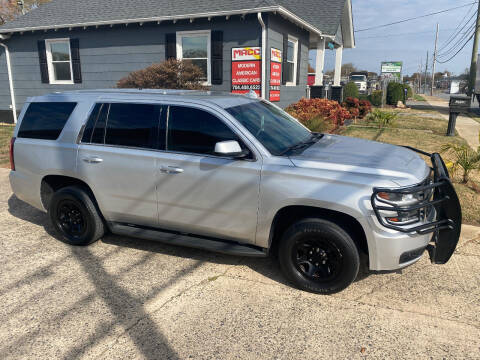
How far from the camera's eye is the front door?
3.76 m

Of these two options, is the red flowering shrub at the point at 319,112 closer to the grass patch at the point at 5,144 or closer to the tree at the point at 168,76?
the tree at the point at 168,76

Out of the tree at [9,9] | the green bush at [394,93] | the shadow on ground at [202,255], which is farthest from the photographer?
the tree at [9,9]

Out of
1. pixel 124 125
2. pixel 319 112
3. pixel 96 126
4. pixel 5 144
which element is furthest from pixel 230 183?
pixel 5 144

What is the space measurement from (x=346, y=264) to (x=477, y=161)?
4.55 m

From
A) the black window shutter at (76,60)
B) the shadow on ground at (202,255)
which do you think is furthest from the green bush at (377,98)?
the shadow on ground at (202,255)

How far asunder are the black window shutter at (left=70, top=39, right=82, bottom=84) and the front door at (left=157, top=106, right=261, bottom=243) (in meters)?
11.4

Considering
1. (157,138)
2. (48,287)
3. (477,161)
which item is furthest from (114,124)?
(477,161)

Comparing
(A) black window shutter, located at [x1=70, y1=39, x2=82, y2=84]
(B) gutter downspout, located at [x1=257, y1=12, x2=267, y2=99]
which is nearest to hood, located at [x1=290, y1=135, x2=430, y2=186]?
(B) gutter downspout, located at [x1=257, y1=12, x2=267, y2=99]

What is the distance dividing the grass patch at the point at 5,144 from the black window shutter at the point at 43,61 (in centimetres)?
220

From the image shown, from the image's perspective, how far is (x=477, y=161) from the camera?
21.9ft

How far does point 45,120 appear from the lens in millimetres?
4801

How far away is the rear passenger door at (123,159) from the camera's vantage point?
4188 mm

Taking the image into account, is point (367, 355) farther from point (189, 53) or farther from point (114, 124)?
point (189, 53)

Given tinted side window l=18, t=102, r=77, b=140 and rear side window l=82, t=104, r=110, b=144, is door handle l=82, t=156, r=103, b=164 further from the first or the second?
tinted side window l=18, t=102, r=77, b=140
